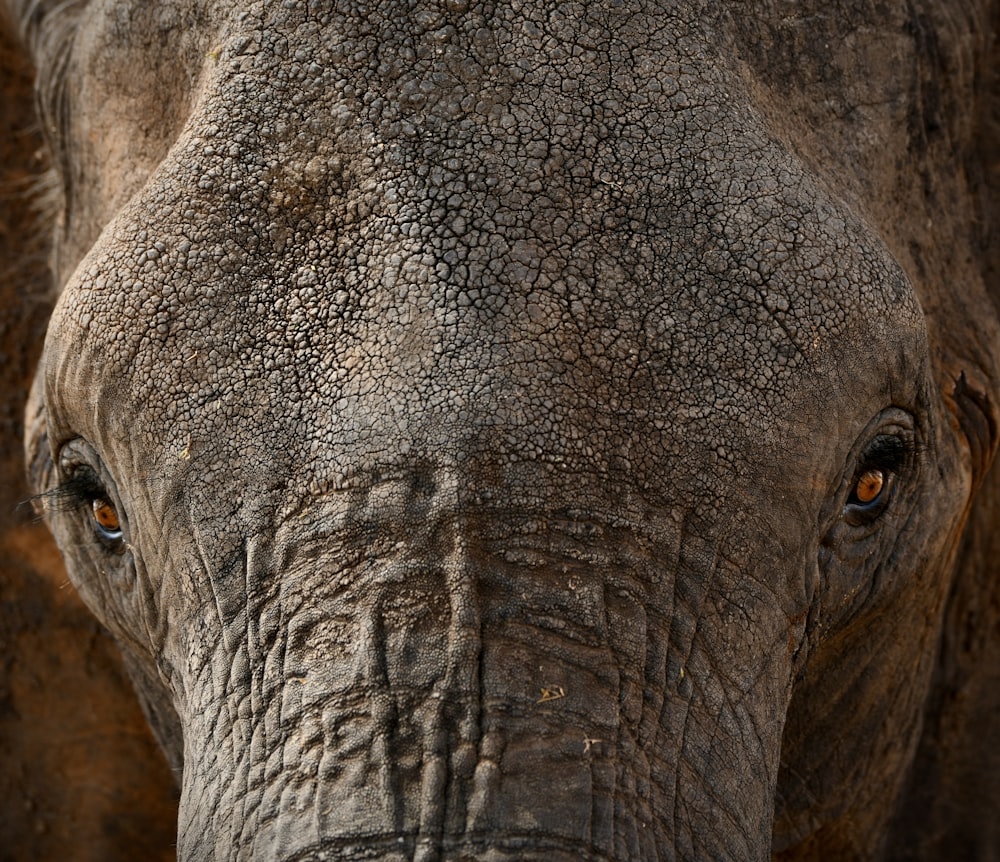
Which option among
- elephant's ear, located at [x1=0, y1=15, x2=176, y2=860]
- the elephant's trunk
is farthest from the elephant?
elephant's ear, located at [x1=0, y1=15, x2=176, y2=860]

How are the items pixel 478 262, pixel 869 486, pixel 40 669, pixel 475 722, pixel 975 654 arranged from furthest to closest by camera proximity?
pixel 40 669, pixel 975 654, pixel 869 486, pixel 478 262, pixel 475 722

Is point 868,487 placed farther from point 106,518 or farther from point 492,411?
point 106,518

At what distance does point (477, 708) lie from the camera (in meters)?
1.84

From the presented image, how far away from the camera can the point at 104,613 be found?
2510 millimetres

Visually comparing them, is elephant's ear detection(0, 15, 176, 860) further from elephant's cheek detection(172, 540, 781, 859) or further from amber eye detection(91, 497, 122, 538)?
elephant's cheek detection(172, 540, 781, 859)

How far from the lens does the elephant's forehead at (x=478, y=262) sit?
6.37ft

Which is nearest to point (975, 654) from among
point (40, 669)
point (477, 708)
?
point (477, 708)

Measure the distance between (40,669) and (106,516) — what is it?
119 cm

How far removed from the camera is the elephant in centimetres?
187

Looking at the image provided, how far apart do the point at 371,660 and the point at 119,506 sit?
22.9 inches

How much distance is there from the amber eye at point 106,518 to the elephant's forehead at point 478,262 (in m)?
0.25

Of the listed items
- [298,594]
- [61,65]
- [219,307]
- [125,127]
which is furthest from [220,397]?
[61,65]

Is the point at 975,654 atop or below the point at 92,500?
atop

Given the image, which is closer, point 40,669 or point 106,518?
point 106,518
